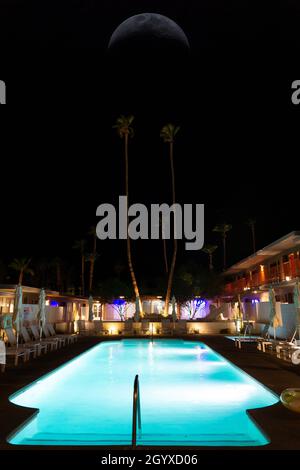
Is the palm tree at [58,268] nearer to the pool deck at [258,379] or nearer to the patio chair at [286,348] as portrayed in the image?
the pool deck at [258,379]

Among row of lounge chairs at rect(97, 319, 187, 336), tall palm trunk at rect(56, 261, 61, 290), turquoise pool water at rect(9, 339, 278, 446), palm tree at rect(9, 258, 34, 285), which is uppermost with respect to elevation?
palm tree at rect(9, 258, 34, 285)

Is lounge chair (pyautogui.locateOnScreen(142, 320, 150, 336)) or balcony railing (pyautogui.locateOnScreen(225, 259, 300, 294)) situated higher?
balcony railing (pyautogui.locateOnScreen(225, 259, 300, 294))

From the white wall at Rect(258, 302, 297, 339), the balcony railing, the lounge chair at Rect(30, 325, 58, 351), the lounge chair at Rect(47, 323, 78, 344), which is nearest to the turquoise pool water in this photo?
the lounge chair at Rect(30, 325, 58, 351)

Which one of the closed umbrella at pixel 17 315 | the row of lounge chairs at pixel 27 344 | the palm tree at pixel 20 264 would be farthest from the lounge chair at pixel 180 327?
the palm tree at pixel 20 264

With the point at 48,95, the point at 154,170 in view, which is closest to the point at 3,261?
the point at 154,170

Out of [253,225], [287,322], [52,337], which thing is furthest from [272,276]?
[52,337]

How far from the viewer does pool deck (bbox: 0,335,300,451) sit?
16.8 ft

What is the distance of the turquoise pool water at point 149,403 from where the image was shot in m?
6.17

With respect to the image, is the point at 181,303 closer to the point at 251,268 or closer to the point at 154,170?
the point at 251,268

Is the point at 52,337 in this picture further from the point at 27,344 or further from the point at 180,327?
the point at 180,327

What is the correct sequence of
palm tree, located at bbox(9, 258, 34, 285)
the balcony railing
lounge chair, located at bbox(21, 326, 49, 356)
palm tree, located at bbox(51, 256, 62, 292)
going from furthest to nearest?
palm tree, located at bbox(9, 258, 34, 285), palm tree, located at bbox(51, 256, 62, 292), the balcony railing, lounge chair, located at bbox(21, 326, 49, 356)

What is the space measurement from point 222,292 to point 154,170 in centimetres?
1505

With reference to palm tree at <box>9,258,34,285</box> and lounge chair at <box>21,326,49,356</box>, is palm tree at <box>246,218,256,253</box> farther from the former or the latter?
lounge chair at <box>21,326,49,356</box>

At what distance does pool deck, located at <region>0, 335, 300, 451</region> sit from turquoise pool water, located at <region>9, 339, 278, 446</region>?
18cm
